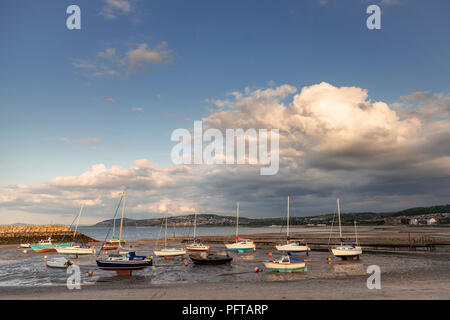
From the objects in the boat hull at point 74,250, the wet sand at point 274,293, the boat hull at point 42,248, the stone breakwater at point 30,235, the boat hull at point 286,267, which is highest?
the wet sand at point 274,293

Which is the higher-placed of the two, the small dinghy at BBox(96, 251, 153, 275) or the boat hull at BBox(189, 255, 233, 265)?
the small dinghy at BBox(96, 251, 153, 275)

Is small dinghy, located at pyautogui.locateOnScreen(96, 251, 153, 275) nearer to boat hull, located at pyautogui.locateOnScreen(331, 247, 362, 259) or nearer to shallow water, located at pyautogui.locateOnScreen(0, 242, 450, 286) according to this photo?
shallow water, located at pyautogui.locateOnScreen(0, 242, 450, 286)

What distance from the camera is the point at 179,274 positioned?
41.2m

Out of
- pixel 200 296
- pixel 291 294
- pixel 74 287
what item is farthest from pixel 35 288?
pixel 291 294

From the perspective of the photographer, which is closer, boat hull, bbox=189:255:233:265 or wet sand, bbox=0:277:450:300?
wet sand, bbox=0:277:450:300

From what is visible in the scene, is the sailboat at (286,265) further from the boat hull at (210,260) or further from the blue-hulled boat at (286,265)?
the boat hull at (210,260)

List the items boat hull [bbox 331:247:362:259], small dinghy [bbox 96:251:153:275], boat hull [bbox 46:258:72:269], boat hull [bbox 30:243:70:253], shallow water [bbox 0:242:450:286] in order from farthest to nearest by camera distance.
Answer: boat hull [bbox 30:243:70:253] < boat hull [bbox 331:247:362:259] < boat hull [bbox 46:258:72:269] < small dinghy [bbox 96:251:153:275] < shallow water [bbox 0:242:450:286]

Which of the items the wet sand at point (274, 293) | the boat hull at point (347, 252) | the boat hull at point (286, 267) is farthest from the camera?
the boat hull at point (347, 252)

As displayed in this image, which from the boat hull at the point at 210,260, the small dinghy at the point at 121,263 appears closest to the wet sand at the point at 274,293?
the small dinghy at the point at 121,263

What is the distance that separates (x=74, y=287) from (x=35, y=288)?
3.83m

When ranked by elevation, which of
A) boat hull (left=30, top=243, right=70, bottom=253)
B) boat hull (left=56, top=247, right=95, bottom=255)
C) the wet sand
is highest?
the wet sand

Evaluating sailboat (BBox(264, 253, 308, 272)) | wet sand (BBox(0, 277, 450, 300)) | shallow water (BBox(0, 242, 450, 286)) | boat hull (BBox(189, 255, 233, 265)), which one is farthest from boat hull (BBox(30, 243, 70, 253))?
sailboat (BBox(264, 253, 308, 272))

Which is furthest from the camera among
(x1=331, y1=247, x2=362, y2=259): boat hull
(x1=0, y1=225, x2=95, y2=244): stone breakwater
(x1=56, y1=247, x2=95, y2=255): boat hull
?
→ (x1=0, y1=225, x2=95, y2=244): stone breakwater
